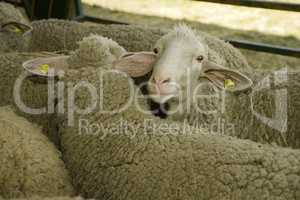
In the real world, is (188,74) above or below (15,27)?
below

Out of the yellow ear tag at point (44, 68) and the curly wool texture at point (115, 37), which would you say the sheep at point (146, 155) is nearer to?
the yellow ear tag at point (44, 68)

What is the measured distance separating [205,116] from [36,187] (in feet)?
3.61

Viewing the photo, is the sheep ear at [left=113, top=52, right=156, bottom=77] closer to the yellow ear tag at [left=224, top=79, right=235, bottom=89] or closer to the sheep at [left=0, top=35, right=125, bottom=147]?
the sheep at [left=0, top=35, right=125, bottom=147]

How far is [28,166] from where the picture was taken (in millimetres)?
1978

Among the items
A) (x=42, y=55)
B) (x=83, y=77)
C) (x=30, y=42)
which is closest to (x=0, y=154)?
(x=83, y=77)

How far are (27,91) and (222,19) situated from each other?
3.94 m

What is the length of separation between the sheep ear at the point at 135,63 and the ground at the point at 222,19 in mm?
2277

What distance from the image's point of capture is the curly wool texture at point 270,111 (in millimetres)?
2547

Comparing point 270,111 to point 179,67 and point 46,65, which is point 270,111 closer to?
point 179,67

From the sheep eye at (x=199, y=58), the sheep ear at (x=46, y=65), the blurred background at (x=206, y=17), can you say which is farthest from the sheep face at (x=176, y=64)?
the blurred background at (x=206, y=17)

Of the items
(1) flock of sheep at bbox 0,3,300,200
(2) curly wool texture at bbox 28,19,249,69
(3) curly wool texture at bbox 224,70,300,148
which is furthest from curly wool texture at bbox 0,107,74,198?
(2) curly wool texture at bbox 28,19,249,69

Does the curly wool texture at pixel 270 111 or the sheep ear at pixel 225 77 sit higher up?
the sheep ear at pixel 225 77

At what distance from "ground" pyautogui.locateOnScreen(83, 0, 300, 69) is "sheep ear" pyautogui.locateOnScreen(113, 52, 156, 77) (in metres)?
2.28

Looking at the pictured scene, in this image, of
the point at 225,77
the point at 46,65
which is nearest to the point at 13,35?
the point at 46,65
